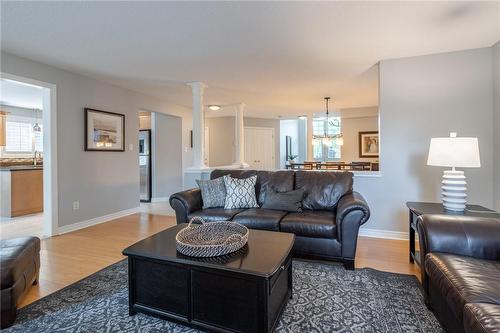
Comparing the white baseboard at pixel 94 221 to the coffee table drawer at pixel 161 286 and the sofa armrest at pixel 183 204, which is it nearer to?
the sofa armrest at pixel 183 204

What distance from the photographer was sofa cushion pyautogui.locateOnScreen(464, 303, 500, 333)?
40.9 inches

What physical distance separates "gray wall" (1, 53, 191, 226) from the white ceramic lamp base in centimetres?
477

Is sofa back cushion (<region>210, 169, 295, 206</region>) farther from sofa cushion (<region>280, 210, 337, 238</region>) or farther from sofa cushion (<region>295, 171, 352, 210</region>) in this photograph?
sofa cushion (<region>280, 210, 337, 238</region>)

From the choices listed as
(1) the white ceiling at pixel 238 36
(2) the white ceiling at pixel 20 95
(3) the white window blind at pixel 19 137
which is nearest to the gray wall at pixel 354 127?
(1) the white ceiling at pixel 238 36

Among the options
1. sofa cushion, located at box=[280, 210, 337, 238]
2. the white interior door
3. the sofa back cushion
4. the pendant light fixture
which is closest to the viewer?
sofa cushion, located at box=[280, 210, 337, 238]

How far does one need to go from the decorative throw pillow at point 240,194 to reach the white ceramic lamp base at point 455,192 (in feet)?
6.45

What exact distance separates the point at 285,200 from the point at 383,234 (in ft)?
5.17

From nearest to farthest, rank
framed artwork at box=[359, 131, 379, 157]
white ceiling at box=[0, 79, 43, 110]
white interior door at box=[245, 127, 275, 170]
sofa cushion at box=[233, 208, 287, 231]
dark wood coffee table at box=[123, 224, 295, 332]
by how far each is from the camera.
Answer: dark wood coffee table at box=[123, 224, 295, 332] → sofa cushion at box=[233, 208, 287, 231] → white ceiling at box=[0, 79, 43, 110] → framed artwork at box=[359, 131, 379, 157] → white interior door at box=[245, 127, 275, 170]

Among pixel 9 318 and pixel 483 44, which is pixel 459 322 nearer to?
pixel 9 318

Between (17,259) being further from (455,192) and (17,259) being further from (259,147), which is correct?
(259,147)

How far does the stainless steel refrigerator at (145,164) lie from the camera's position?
6.42m

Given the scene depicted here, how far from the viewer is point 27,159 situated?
652 cm

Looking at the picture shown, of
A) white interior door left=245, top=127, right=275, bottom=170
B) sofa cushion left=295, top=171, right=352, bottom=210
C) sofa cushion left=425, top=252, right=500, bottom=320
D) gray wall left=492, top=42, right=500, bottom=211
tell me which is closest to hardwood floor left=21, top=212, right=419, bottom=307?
sofa cushion left=295, top=171, right=352, bottom=210

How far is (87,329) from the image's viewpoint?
1696 mm
